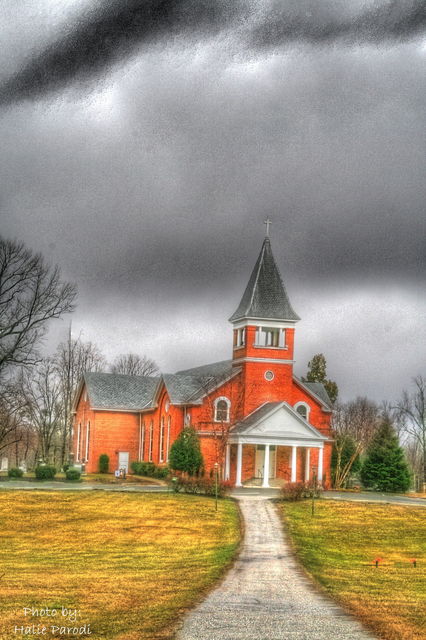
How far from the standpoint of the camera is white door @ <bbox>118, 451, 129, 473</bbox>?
71.9 meters

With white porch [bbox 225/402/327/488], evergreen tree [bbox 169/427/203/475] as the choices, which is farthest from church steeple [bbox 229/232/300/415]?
evergreen tree [bbox 169/427/203/475]

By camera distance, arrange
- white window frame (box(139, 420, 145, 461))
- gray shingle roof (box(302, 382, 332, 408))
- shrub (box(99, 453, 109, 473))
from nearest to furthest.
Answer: gray shingle roof (box(302, 382, 332, 408))
shrub (box(99, 453, 109, 473))
white window frame (box(139, 420, 145, 461))

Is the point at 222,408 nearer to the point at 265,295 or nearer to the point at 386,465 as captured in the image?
the point at 265,295

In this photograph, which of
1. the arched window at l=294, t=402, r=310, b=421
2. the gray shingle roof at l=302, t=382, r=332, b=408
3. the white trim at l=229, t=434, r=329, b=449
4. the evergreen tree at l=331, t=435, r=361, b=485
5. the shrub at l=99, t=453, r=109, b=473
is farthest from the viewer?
the shrub at l=99, t=453, r=109, b=473

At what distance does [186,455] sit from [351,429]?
22.0 m

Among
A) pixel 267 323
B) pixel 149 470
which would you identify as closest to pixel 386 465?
pixel 267 323

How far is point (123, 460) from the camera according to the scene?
72.0 m

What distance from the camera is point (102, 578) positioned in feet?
74.6

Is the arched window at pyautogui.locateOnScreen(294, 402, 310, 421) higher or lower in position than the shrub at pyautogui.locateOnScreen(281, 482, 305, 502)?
higher

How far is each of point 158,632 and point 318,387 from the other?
186ft

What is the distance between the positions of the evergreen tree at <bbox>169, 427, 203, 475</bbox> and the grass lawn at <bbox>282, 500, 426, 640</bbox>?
13.3 meters

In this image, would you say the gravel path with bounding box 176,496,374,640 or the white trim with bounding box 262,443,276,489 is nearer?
the gravel path with bounding box 176,496,374,640

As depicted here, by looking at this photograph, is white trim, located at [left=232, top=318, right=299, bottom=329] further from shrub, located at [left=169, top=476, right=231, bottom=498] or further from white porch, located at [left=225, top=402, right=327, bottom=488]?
shrub, located at [left=169, top=476, right=231, bottom=498]

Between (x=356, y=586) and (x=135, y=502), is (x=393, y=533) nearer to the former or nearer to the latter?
(x=135, y=502)
